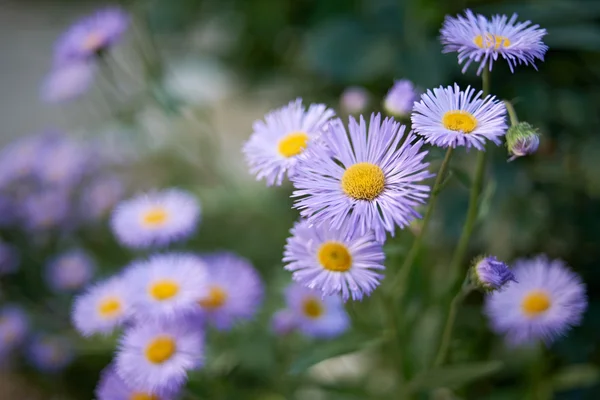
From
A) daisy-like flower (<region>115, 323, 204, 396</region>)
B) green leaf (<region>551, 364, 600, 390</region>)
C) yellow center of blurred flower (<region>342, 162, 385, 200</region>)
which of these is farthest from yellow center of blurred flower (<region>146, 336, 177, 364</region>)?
green leaf (<region>551, 364, 600, 390</region>)

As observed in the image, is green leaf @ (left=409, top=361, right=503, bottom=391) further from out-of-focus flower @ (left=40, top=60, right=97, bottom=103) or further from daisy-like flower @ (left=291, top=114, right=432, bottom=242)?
out-of-focus flower @ (left=40, top=60, right=97, bottom=103)

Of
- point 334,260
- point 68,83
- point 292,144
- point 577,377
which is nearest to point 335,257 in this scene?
point 334,260

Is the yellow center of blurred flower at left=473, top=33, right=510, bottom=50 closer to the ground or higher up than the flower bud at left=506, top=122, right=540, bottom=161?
higher up

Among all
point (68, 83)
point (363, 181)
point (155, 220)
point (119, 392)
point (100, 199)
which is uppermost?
point (68, 83)

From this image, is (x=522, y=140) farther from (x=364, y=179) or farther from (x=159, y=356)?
(x=159, y=356)

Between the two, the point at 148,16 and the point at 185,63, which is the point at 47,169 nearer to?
the point at 148,16

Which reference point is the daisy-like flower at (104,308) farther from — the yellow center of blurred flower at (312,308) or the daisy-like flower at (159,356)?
the yellow center of blurred flower at (312,308)
